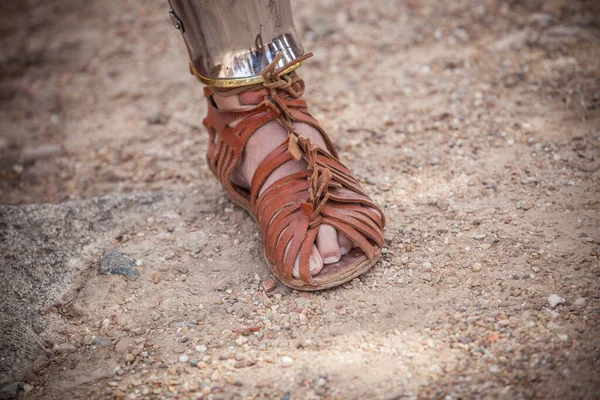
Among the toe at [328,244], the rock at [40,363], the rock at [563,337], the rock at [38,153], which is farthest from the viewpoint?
the rock at [38,153]

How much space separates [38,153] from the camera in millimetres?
2393

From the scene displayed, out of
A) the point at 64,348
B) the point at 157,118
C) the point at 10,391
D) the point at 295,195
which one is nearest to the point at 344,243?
the point at 295,195

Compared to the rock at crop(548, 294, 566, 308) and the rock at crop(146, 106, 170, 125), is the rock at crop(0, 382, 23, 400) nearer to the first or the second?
the rock at crop(548, 294, 566, 308)

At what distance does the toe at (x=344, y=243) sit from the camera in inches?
55.6

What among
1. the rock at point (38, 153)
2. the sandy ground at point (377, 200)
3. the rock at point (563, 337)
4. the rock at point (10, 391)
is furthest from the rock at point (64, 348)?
the rock at point (38, 153)

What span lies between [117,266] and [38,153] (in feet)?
3.64

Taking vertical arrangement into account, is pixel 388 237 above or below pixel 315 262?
below

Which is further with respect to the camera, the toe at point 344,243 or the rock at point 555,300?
the toe at point 344,243

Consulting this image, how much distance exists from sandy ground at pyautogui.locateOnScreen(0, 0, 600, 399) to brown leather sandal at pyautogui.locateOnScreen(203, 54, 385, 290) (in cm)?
9

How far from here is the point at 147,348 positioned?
1.32 metres

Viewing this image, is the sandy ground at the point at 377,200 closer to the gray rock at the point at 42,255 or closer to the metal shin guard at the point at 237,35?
the gray rock at the point at 42,255

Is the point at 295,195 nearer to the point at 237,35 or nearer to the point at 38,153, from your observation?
the point at 237,35

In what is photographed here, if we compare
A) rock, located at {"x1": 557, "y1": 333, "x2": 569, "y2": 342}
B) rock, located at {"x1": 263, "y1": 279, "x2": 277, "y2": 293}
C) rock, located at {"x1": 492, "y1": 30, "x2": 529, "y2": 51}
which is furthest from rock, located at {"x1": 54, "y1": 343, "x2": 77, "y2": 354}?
rock, located at {"x1": 492, "y1": 30, "x2": 529, "y2": 51}

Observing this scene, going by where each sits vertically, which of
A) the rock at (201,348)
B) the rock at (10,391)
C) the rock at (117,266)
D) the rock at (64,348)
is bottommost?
the rock at (201,348)
